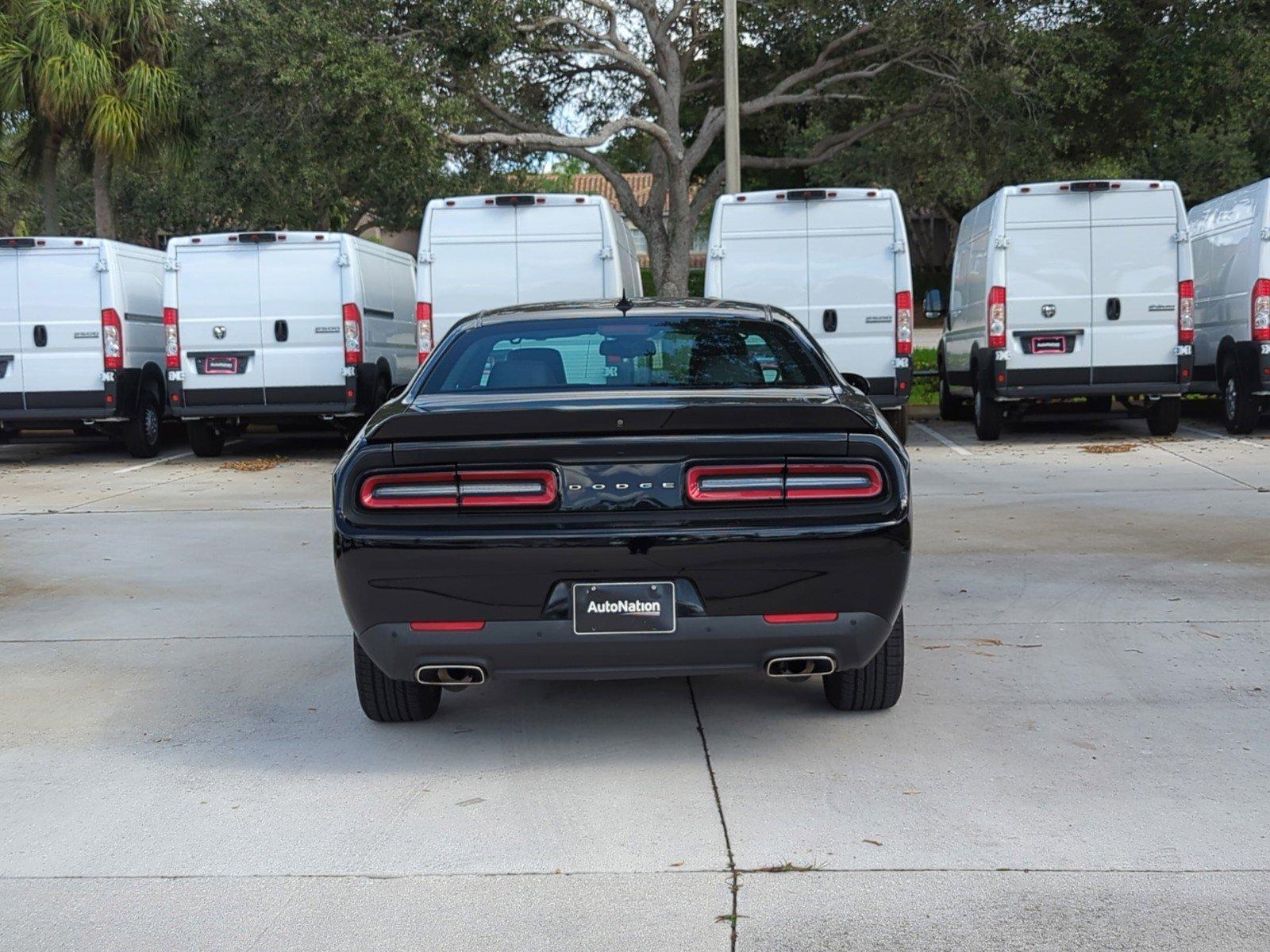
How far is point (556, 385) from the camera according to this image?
5.66m

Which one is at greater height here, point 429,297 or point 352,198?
point 352,198

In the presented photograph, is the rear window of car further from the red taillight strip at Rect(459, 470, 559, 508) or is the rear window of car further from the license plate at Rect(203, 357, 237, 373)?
the license plate at Rect(203, 357, 237, 373)

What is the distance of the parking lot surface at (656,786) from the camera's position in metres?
3.74

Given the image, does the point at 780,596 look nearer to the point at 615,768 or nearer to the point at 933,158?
the point at 615,768

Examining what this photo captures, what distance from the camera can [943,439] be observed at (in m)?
16.4

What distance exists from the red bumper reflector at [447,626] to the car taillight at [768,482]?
0.78m

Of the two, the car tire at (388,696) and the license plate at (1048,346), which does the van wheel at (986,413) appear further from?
the car tire at (388,696)

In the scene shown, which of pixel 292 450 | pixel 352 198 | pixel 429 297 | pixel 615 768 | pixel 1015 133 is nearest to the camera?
pixel 615 768

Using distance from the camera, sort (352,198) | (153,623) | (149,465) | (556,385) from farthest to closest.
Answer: (352,198) < (149,465) < (153,623) < (556,385)

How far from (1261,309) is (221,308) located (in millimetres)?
10234

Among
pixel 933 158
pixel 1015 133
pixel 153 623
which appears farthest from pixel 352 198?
pixel 153 623

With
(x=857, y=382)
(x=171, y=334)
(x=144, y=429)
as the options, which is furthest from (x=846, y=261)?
(x=857, y=382)

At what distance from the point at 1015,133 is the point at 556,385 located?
2035 cm

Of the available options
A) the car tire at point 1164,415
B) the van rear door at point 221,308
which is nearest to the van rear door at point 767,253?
the car tire at point 1164,415
